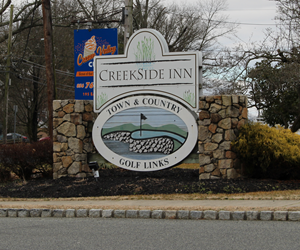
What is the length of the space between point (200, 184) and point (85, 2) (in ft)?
79.6

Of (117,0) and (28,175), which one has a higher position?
(117,0)

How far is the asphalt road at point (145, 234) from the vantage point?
20.2ft

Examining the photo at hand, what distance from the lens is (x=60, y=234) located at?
7.01 m

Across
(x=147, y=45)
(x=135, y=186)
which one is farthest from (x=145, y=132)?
(x=147, y=45)

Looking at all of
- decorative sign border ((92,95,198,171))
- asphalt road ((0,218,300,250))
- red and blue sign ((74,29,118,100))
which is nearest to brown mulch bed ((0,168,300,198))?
decorative sign border ((92,95,198,171))

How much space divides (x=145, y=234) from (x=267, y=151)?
580cm

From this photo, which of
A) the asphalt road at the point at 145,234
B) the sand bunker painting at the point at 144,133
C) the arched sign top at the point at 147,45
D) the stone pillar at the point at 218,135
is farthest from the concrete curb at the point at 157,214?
the arched sign top at the point at 147,45

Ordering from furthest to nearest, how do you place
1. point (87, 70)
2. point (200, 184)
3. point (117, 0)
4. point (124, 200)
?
point (117, 0)
point (87, 70)
point (200, 184)
point (124, 200)

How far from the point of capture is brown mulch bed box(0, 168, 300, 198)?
10758 millimetres

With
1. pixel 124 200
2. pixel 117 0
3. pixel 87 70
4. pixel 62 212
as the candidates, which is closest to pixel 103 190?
pixel 124 200

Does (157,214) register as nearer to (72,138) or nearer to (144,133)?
(144,133)

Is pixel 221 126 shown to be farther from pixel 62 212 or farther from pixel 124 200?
pixel 62 212

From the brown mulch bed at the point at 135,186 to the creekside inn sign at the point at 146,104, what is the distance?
0.63 m

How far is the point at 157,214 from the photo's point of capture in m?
8.30
